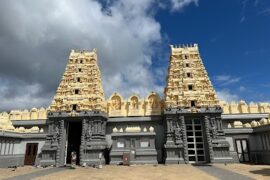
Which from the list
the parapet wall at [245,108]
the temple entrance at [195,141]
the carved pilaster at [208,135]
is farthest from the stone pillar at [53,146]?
the parapet wall at [245,108]

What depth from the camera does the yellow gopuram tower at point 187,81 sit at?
3422 cm

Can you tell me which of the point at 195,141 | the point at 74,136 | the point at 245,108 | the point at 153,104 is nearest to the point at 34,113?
the point at 74,136

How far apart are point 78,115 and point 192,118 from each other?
17449 mm

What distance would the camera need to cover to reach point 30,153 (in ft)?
116

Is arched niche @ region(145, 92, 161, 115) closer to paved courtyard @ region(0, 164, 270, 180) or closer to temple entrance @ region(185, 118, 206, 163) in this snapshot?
temple entrance @ region(185, 118, 206, 163)

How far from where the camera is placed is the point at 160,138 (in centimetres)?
3659

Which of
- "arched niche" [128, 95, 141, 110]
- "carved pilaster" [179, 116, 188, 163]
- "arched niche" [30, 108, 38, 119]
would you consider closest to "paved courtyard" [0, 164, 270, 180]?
"carved pilaster" [179, 116, 188, 163]

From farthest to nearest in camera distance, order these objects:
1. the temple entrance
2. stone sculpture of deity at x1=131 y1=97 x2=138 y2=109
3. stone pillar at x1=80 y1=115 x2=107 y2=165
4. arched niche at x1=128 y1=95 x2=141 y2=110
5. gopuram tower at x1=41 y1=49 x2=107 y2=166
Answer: stone sculpture of deity at x1=131 y1=97 x2=138 y2=109
arched niche at x1=128 y1=95 x2=141 y2=110
gopuram tower at x1=41 y1=49 x2=107 y2=166
the temple entrance
stone pillar at x1=80 y1=115 x2=107 y2=165

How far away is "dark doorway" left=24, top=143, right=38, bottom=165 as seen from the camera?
114 feet

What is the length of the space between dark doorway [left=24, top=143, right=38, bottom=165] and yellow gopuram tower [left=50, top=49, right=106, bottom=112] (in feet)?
21.1

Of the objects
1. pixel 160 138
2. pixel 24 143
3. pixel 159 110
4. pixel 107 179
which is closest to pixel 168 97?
pixel 159 110

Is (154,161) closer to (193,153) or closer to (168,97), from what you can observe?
(193,153)

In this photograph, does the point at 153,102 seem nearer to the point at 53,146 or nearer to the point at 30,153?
the point at 53,146

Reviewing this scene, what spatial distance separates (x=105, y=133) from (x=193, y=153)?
14200mm
